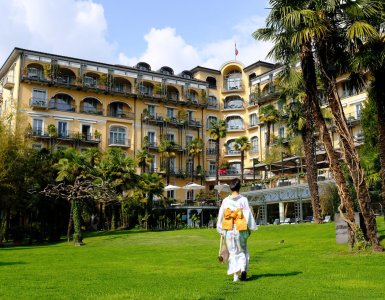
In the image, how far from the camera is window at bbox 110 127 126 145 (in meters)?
55.3

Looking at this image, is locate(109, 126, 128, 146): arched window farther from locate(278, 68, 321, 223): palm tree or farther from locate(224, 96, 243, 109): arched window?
locate(278, 68, 321, 223): palm tree

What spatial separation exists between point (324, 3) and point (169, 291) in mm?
10417

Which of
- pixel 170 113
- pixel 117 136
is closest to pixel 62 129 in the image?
pixel 117 136

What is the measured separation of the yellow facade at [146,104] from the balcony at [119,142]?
4.4 inches

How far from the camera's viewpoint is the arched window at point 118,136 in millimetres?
55281

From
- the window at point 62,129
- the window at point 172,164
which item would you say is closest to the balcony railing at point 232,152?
the window at point 172,164

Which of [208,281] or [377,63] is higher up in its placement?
[377,63]

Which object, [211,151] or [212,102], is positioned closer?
[211,151]

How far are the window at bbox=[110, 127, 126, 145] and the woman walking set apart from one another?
4684cm

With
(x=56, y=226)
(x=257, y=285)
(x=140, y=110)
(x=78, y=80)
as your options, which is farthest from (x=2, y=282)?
(x=140, y=110)

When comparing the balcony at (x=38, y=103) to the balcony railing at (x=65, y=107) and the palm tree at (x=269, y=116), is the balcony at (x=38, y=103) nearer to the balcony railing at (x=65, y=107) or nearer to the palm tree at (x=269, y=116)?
the balcony railing at (x=65, y=107)

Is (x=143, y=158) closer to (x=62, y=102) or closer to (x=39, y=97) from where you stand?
(x=62, y=102)

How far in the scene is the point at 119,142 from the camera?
2184 inches

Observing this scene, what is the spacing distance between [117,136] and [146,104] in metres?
5.45
